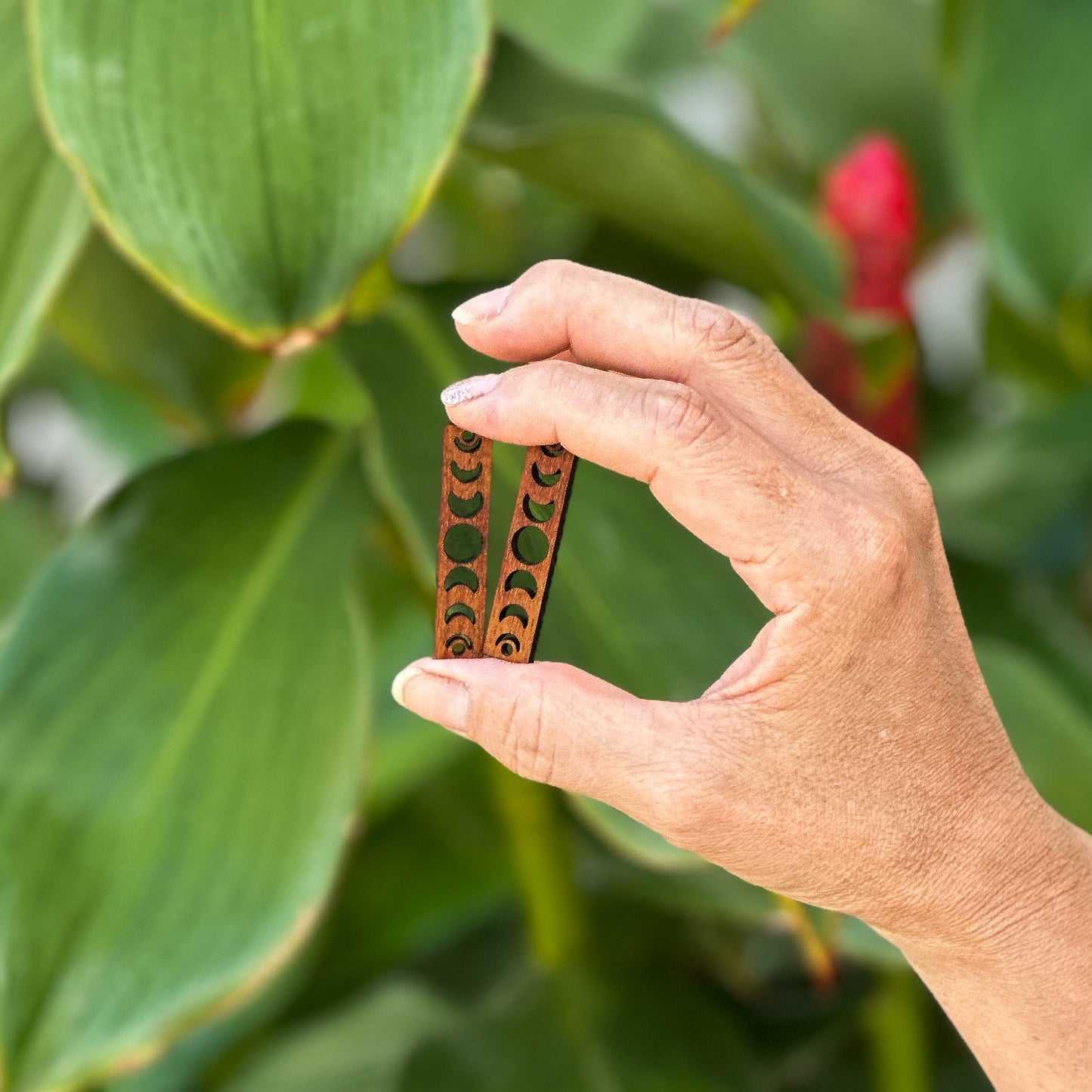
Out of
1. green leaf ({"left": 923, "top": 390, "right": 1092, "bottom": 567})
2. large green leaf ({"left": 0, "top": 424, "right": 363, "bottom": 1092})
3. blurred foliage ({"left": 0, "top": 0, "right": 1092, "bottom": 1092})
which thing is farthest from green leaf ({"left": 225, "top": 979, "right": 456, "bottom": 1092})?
green leaf ({"left": 923, "top": 390, "right": 1092, "bottom": 567})

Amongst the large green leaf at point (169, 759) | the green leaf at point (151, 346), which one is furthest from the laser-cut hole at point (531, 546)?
the green leaf at point (151, 346)

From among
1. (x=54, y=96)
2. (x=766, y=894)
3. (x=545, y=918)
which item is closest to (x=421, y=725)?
(x=545, y=918)

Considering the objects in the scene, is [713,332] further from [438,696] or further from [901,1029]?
[901,1029]

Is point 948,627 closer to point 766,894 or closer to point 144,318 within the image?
point 766,894

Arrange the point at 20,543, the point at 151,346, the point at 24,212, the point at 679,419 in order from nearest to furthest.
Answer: the point at 679,419 < the point at 24,212 < the point at 151,346 < the point at 20,543

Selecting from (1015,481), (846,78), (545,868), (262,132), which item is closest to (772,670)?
(262,132)

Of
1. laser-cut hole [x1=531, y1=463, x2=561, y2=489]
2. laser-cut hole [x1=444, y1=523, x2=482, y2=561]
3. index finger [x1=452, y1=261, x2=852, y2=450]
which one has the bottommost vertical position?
laser-cut hole [x1=444, y1=523, x2=482, y2=561]

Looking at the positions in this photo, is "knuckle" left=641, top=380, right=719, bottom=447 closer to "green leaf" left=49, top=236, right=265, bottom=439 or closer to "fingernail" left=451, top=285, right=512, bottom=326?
"fingernail" left=451, top=285, right=512, bottom=326
